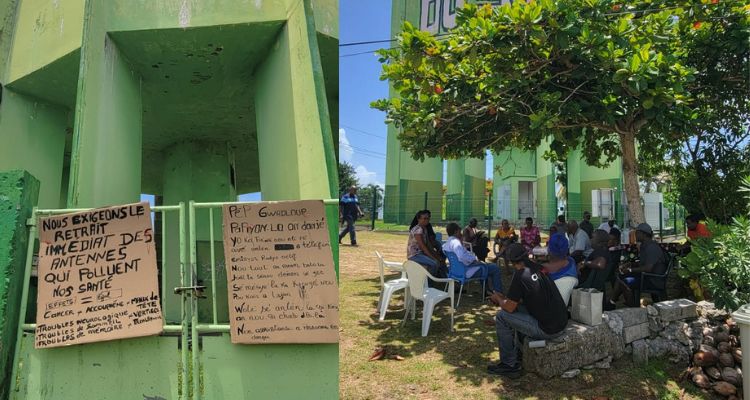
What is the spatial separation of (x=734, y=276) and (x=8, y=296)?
6374 mm

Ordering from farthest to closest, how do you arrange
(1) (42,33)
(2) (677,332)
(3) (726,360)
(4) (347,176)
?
(4) (347,176) → (1) (42,33) → (2) (677,332) → (3) (726,360)

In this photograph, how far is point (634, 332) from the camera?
17.4 feet

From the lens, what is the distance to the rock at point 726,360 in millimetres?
4922

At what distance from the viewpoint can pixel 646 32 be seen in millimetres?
5961

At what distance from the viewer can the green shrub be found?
471cm

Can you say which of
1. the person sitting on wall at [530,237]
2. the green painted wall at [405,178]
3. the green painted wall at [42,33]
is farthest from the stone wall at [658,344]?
the green painted wall at [405,178]

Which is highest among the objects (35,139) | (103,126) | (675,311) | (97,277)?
(35,139)

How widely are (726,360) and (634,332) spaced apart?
83cm

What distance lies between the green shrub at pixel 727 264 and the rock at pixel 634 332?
0.76 metres

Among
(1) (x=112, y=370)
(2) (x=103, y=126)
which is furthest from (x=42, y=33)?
(1) (x=112, y=370)

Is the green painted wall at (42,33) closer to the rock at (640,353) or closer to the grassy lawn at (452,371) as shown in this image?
the grassy lawn at (452,371)

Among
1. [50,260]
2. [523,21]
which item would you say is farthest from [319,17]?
[50,260]

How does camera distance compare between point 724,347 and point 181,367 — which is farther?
point 724,347

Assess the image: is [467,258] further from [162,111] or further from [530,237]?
[162,111]
